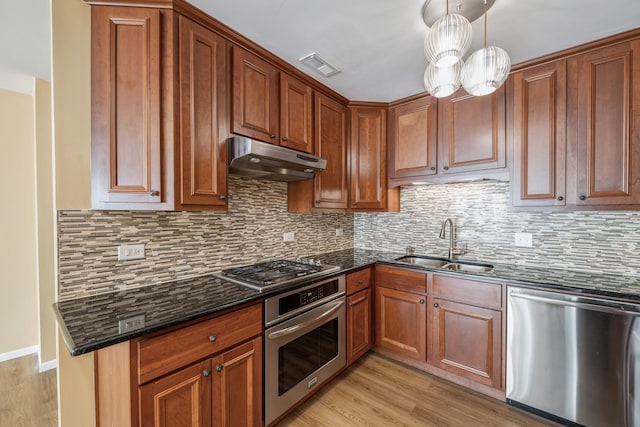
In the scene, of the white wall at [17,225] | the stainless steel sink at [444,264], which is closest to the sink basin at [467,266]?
the stainless steel sink at [444,264]

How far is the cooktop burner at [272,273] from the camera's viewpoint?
1650 mm

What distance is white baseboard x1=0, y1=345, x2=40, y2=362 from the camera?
8.04ft

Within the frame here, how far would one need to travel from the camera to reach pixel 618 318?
151 centimetres

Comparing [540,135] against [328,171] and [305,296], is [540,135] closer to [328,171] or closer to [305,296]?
[328,171]

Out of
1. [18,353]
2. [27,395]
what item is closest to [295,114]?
[27,395]

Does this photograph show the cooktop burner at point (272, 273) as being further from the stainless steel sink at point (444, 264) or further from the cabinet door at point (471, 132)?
the cabinet door at point (471, 132)

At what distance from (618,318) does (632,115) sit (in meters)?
1.21

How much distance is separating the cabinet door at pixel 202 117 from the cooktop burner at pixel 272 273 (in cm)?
50

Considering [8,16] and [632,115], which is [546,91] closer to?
[632,115]

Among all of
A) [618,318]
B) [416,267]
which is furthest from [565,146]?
[416,267]

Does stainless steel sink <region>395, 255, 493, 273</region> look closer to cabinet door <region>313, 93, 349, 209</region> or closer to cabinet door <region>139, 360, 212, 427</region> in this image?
cabinet door <region>313, 93, 349, 209</region>

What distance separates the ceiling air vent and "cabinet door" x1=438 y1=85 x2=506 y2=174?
1.02 meters

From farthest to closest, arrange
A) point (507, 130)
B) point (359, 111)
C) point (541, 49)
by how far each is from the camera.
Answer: point (359, 111) < point (507, 130) < point (541, 49)

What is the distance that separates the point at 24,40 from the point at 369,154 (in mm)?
2652
